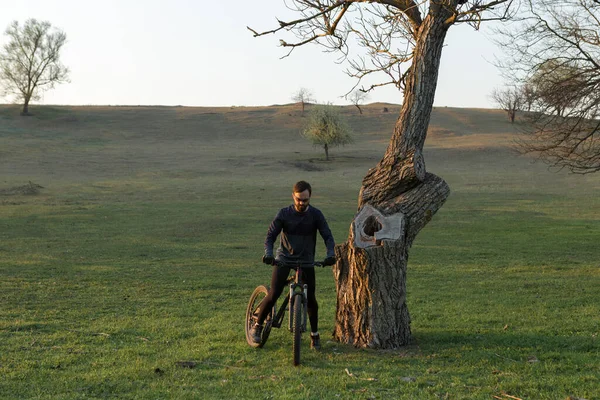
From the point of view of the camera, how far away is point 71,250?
18453mm

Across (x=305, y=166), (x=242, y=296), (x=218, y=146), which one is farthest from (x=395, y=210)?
(x=218, y=146)

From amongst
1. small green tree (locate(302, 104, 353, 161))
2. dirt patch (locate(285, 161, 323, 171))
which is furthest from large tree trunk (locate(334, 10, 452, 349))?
small green tree (locate(302, 104, 353, 161))

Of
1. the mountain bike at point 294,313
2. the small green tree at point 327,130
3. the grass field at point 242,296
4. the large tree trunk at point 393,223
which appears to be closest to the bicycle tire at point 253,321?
the mountain bike at point 294,313

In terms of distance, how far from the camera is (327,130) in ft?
227

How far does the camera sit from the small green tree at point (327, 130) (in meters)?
68.6

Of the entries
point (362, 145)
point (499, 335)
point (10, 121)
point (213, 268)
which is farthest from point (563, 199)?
point (10, 121)

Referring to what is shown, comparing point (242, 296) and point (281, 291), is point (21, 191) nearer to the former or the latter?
point (242, 296)

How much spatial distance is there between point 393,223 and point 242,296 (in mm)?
4986

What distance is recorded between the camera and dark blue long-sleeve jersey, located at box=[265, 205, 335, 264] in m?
7.78

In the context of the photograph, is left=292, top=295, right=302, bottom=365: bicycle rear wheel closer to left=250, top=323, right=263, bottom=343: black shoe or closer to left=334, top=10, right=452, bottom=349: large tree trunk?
left=250, top=323, right=263, bottom=343: black shoe

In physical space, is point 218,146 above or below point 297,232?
below

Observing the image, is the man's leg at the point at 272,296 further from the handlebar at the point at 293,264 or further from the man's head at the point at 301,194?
the man's head at the point at 301,194

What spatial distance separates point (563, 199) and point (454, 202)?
6247 mm

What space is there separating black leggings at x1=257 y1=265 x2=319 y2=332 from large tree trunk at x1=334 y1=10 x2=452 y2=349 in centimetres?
52
